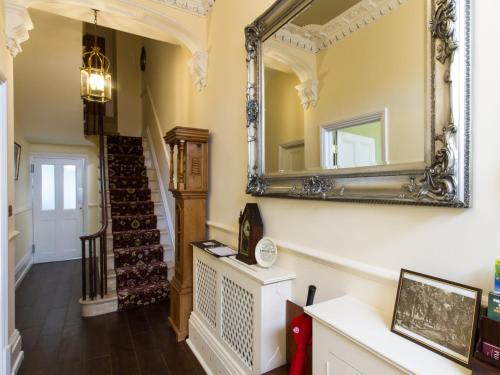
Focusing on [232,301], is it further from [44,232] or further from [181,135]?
[44,232]

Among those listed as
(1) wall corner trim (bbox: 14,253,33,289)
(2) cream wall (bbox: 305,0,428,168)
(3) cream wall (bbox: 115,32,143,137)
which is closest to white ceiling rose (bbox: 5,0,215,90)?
(2) cream wall (bbox: 305,0,428,168)

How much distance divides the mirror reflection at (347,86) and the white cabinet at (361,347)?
56cm

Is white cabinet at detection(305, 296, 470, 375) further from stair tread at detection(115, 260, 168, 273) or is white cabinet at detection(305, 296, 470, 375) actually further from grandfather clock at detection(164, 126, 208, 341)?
stair tread at detection(115, 260, 168, 273)

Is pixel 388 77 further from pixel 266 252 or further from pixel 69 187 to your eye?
pixel 69 187

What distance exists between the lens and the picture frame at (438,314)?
0.78 metres

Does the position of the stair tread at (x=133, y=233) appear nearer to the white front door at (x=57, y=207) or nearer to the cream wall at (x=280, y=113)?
the white front door at (x=57, y=207)

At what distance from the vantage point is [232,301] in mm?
1736

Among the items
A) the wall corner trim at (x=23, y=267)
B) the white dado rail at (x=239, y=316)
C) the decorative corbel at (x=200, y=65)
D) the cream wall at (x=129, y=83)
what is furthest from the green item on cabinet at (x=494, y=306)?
the cream wall at (x=129, y=83)

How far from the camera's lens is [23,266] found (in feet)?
14.0

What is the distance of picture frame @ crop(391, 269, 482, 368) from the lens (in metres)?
0.78

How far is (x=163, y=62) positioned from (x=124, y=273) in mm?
2893

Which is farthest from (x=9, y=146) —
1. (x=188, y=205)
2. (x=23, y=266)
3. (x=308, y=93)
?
(x=23, y=266)

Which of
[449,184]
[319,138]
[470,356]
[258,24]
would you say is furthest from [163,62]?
[470,356]

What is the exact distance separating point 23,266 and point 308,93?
4.99 metres
